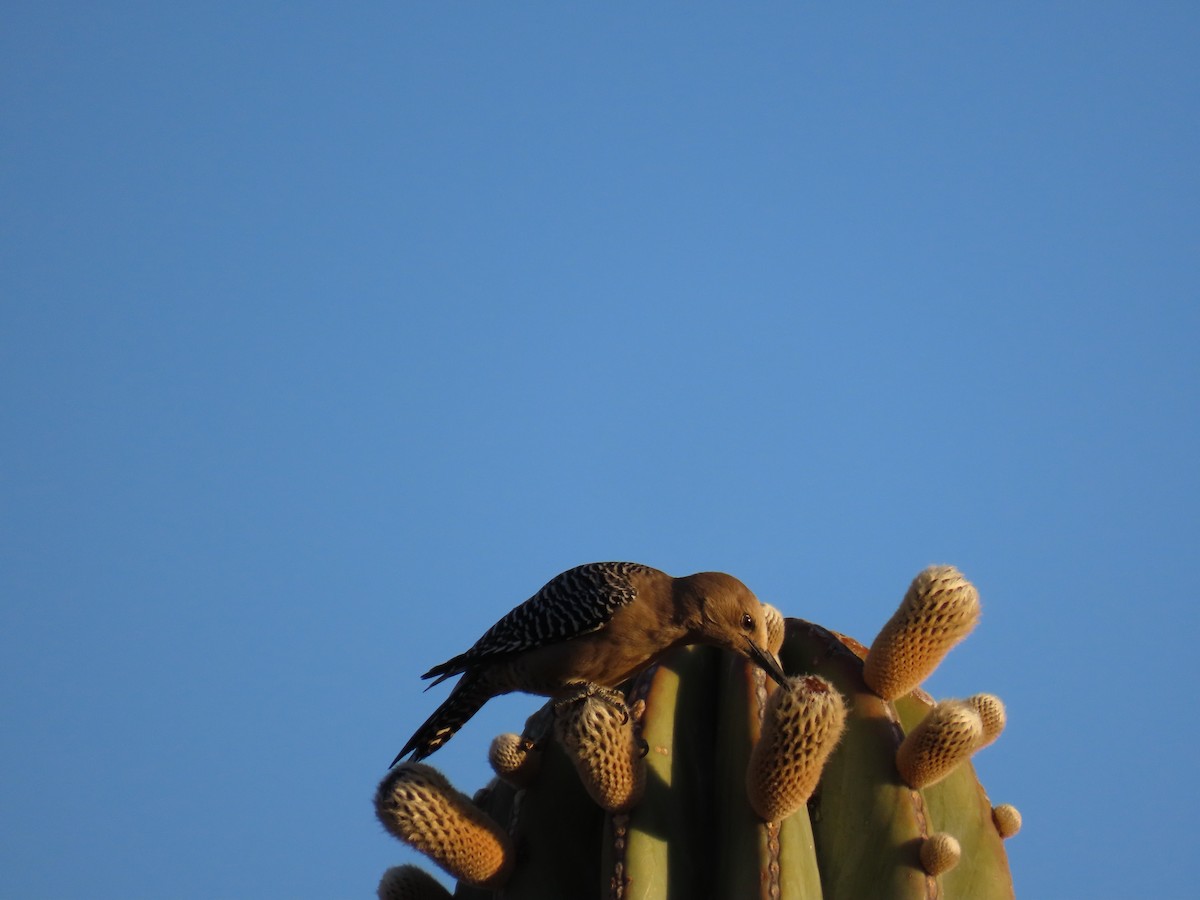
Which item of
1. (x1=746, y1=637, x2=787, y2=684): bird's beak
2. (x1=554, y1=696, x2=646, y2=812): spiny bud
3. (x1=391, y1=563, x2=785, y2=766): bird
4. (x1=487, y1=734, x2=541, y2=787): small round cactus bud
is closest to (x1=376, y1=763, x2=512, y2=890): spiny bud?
(x1=487, y1=734, x2=541, y2=787): small round cactus bud

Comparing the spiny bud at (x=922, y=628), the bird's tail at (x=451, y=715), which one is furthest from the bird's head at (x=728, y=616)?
the bird's tail at (x=451, y=715)

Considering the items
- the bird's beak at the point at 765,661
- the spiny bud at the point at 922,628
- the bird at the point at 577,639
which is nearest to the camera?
the spiny bud at the point at 922,628

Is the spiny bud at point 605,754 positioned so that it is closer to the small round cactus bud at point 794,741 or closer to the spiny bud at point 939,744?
the small round cactus bud at point 794,741

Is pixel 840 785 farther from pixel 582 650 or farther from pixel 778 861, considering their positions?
pixel 582 650

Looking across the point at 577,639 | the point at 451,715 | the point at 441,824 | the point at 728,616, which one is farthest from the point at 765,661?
the point at 451,715

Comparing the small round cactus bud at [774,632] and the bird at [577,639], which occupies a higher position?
the bird at [577,639]

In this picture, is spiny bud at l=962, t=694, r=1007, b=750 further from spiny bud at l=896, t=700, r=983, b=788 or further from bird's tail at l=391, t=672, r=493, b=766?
bird's tail at l=391, t=672, r=493, b=766

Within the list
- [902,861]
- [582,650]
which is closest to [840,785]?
[902,861]
